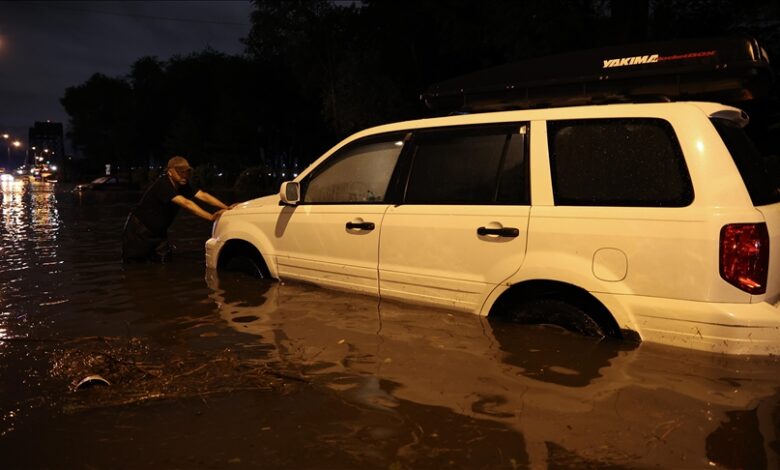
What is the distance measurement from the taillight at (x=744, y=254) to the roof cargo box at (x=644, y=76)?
1.02 metres

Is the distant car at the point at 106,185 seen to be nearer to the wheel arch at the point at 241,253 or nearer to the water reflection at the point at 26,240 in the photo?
the water reflection at the point at 26,240

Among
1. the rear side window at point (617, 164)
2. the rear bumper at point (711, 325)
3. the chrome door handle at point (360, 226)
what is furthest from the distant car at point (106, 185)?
the rear bumper at point (711, 325)

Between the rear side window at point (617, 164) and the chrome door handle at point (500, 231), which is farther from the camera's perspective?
the chrome door handle at point (500, 231)

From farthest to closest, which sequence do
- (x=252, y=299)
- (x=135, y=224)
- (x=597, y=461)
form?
(x=135, y=224), (x=252, y=299), (x=597, y=461)

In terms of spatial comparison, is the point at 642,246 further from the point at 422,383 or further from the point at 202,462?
the point at 202,462

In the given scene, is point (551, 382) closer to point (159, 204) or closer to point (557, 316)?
point (557, 316)

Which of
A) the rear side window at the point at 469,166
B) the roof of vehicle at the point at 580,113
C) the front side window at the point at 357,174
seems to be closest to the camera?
the roof of vehicle at the point at 580,113

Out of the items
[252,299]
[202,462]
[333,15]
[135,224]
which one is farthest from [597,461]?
[333,15]

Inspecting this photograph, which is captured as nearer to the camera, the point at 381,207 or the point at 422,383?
the point at 422,383

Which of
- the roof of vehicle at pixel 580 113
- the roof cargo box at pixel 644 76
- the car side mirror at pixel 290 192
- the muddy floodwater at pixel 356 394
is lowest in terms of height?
the muddy floodwater at pixel 356 394

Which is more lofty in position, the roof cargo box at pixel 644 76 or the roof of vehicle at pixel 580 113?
the roof cargo box at pixel 644 76

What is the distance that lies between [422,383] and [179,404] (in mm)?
1362

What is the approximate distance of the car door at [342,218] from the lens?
16.2 feet

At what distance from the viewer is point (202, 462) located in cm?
276
